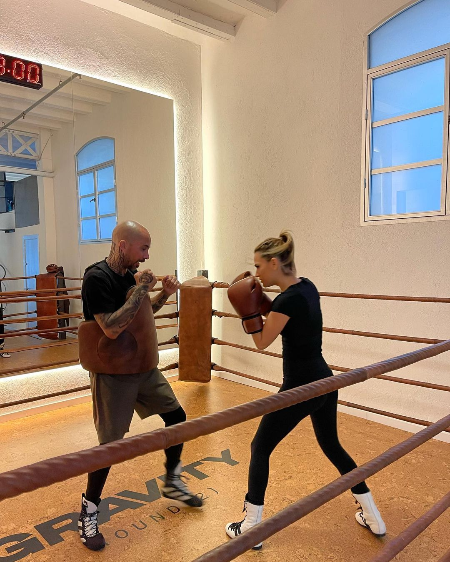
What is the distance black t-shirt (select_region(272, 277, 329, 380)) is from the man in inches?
20.3

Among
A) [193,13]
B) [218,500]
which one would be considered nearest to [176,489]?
[218,500]

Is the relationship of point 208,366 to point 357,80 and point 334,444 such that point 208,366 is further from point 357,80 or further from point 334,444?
point 357,80

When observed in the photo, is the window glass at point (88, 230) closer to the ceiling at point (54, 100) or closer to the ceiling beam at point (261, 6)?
the ceiling at point (54, 100)

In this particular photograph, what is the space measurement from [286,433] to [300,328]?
40 cm

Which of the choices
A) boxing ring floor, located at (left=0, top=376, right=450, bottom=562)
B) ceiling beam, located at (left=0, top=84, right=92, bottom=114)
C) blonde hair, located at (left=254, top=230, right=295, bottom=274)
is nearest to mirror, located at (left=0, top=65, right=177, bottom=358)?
ceiling beam, located at (left=0, top=84, right=92, bottom=114)

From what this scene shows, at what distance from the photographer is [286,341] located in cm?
163

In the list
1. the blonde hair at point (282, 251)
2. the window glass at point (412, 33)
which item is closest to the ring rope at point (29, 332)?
the blonde hair at point (282, 251)

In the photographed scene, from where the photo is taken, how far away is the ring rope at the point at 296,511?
677mm

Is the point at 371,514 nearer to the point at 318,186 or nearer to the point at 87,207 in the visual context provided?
the point at 318,186

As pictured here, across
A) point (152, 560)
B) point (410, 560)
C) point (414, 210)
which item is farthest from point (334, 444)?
point (414, 210)

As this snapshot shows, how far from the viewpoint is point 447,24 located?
270 centimetres

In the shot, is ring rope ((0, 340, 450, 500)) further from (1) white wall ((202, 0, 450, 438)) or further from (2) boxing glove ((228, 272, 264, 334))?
(1) white wall ((202, 0, 450, 438))

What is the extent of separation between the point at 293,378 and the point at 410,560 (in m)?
0.83

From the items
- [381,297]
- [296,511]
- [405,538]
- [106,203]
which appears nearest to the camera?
[296,511]
